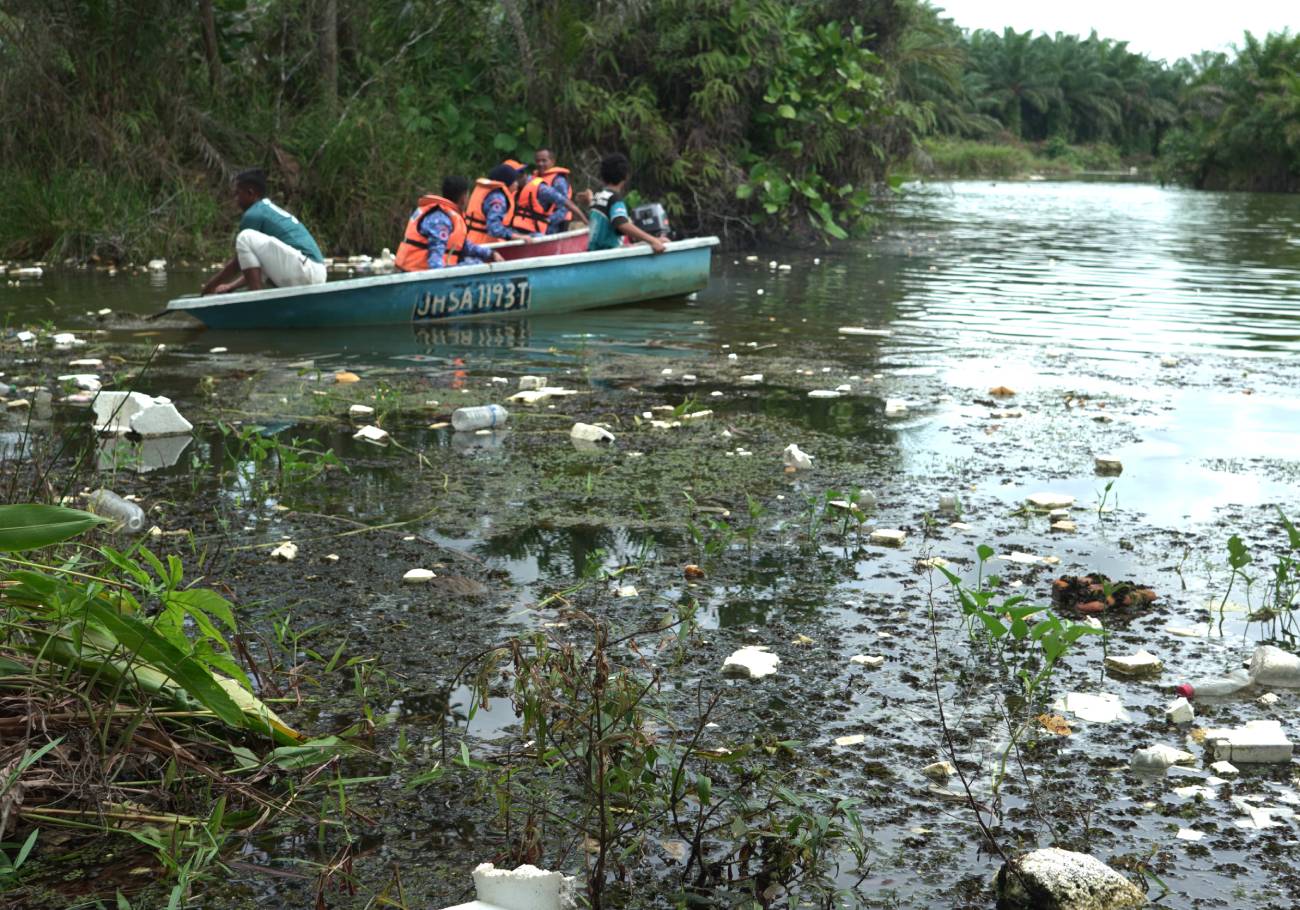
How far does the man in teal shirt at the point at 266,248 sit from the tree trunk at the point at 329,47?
6780 millimetres

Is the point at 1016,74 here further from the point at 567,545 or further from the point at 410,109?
the point at 567,545

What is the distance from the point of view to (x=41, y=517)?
256 cm

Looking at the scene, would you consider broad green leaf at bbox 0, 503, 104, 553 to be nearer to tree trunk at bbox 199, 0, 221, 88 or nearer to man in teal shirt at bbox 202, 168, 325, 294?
man in teal shirt at bbox 202, 168, 325, 294

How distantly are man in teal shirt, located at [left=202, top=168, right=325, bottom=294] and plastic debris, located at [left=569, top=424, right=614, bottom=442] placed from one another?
4.85m

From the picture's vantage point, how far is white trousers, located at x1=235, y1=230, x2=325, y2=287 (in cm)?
1052

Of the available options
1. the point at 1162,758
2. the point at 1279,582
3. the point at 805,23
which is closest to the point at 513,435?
the point at 1279,582

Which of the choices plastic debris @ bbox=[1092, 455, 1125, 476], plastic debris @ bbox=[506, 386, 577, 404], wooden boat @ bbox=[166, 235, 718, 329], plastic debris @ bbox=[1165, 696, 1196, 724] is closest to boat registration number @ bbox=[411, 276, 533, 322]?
wooden boat @ bbox=[166, 235, 718, 329]

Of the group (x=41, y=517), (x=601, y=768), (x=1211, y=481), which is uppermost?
(x=41, y=517)

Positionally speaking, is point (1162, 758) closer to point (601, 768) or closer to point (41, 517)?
point (601, 768)

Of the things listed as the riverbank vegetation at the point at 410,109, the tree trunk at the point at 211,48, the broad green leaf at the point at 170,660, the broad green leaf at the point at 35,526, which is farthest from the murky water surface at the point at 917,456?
the tree trunk at the point at 211,48

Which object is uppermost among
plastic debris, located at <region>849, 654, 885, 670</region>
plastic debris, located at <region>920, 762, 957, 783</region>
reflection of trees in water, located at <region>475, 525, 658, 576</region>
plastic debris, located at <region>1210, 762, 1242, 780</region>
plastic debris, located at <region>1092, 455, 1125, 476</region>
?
reflection of trees in water, located at <region>475, 525, 658, 576</region>

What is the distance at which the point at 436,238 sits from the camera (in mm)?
11039

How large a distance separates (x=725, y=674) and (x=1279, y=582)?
173 centimetres

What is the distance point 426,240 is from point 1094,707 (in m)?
8.56
